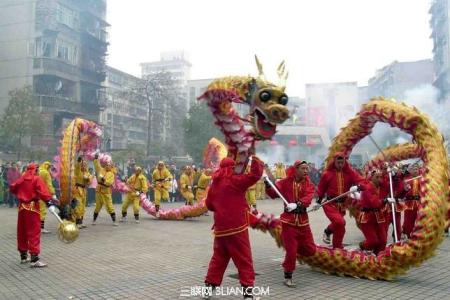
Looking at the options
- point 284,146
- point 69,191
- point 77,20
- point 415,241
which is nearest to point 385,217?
point 415,241

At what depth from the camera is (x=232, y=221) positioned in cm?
471

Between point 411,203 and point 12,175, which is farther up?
point 12,175

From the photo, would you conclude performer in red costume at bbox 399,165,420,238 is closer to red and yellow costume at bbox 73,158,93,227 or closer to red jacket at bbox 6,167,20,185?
red and yellow costume at bbox 73,158,93,227

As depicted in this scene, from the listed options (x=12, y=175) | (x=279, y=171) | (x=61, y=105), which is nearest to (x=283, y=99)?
(x=12, y=175)

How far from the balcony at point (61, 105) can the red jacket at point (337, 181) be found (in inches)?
1062

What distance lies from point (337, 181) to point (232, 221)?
10.2 ft

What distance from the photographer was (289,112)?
455cm

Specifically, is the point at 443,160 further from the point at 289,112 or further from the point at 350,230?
the point at 350,230

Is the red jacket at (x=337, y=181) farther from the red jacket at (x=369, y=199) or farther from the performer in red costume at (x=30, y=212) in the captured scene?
the performer in red costume at (x=30, y=212)

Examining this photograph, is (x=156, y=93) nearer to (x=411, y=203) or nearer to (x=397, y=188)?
(x=411, y=203)

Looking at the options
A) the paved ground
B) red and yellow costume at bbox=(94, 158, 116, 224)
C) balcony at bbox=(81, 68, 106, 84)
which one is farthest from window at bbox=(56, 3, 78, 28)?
the paved ground

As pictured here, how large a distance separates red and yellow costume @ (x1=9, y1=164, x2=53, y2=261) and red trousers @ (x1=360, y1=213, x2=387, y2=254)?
501cm

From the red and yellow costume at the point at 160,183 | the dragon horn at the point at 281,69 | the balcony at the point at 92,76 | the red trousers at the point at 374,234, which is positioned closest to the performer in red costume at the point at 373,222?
the red trousers at the point at 374,234

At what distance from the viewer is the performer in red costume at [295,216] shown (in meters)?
5.69
